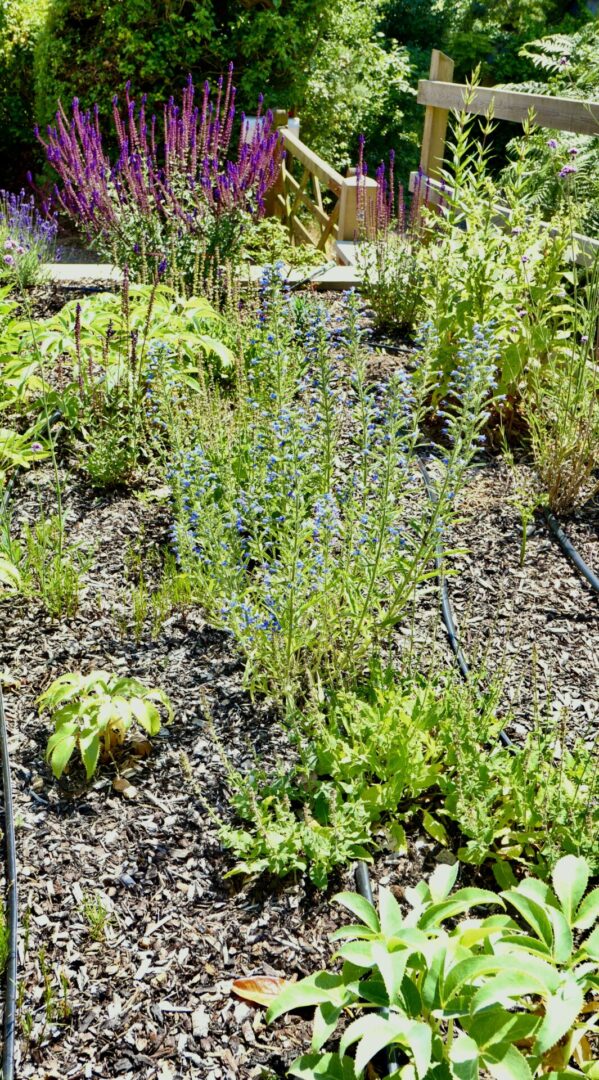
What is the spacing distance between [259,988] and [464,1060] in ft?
2.17

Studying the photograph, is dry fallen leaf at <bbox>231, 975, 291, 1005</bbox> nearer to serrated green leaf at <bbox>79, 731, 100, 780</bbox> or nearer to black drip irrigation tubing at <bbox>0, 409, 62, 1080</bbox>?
black drip irrigation tubing at <bbox>0, 409, 62, 1080</bbox>

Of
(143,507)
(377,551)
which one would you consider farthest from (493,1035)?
(143,507)

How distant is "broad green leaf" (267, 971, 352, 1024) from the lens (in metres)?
1.76

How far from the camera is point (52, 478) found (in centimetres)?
403

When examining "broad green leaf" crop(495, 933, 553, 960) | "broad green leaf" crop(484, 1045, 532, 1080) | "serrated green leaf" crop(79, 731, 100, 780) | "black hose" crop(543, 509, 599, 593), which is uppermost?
"black hose" crop(543, 509, 599, 593)

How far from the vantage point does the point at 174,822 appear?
99.2 inches

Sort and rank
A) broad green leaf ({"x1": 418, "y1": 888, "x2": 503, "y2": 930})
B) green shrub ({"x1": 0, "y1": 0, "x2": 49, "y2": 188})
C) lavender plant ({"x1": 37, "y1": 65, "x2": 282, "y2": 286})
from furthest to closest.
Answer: green shrub ({"x1": 0, "y1": 0, "x2": 49, "y2": 188}) → lavender plant ({"x1": 37, "y1": 65, "x2": 282, "y2": 286}) → broad green leaf ({"x1": 418, "y1": 888, "x2": 503, "y2": 930})

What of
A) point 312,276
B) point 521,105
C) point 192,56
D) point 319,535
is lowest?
point 319,535

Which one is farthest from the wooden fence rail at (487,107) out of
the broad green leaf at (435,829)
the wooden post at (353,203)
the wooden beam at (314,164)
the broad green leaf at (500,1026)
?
the broad green leaf at (500,1026)

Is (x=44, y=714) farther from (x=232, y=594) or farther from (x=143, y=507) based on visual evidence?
(x=143, y=507)

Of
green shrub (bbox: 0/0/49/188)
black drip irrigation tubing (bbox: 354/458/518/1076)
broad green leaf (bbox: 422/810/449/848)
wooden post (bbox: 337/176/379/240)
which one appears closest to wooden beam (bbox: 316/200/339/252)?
wooden post (bbox: 337/176/379/240)

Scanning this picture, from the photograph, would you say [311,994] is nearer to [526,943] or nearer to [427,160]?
[526,943]

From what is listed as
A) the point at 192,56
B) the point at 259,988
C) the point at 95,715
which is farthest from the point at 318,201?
the point at 259,988

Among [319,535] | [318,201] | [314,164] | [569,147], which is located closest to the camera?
[319,535]
